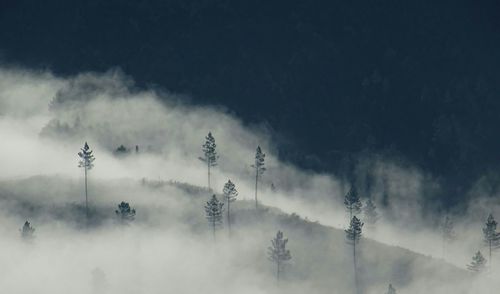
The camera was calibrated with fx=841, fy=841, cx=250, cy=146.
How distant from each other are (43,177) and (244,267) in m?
43.0

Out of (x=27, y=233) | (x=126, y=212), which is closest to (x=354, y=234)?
(x=126, y=212)

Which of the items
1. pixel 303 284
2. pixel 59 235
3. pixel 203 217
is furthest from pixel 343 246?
pixel 59 235

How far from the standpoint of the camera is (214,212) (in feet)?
466

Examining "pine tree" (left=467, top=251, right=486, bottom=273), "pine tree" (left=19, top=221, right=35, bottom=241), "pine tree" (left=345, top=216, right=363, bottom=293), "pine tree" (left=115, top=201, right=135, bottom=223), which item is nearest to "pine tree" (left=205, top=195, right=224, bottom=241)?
"pine tree" (left=115, top=201, right=135, bottom=223)

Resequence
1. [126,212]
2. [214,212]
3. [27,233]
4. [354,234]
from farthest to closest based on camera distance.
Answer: [214,212], [354,234], [126,212], [27,233]

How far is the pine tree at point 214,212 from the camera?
465 feet

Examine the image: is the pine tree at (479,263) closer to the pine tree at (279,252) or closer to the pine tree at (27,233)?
the pine tree at (279,252)

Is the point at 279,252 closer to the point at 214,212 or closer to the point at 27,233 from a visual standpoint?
the point at 214,212

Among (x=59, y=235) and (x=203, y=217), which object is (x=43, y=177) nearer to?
(x=59, y=235)

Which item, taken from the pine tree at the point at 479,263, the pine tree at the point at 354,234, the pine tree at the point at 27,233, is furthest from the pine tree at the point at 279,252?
the pine tree at the point at 27,233

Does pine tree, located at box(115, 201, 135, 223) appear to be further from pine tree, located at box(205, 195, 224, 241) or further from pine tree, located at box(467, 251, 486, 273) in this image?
pine tree, located at box(467, 251, 486, 273)

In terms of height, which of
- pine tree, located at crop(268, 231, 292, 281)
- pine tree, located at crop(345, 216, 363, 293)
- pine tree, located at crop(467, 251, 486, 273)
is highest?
pine tree, located at crop(345, 216, 363, 293)

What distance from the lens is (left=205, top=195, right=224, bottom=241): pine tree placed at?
465 feet

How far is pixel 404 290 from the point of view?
144500 mm
